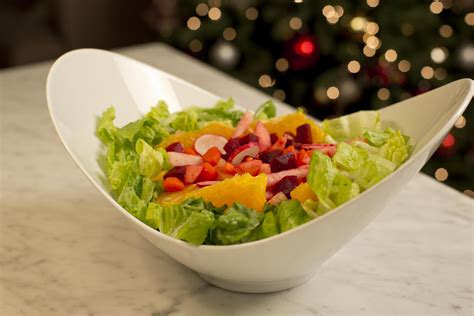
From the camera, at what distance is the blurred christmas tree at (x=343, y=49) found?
2.69m

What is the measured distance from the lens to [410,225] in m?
1.42

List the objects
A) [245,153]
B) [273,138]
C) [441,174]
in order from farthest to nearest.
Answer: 1. [441,174]
2. [273,138]
3. [245,153]

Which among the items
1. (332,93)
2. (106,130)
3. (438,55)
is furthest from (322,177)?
(332,93)

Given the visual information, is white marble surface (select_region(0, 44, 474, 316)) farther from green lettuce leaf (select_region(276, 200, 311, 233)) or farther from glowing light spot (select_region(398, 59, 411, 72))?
glowing light spot (select_region(398, 59, 411, 72))

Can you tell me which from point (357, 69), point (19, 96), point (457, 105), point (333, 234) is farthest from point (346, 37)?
point (333, 234)

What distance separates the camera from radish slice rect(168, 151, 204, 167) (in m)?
1.24

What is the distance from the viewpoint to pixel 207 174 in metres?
1.19

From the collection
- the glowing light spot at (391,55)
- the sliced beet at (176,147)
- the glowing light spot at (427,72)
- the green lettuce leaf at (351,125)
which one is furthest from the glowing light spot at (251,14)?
the sliced beet at (176,147)

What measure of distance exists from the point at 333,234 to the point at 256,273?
0.43 feet

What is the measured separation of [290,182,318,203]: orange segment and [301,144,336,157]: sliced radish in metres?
0.14

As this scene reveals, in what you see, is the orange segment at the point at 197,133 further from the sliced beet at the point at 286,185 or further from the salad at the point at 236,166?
the sliced beet at the point at 286,185

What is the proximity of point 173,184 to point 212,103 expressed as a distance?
46 cm

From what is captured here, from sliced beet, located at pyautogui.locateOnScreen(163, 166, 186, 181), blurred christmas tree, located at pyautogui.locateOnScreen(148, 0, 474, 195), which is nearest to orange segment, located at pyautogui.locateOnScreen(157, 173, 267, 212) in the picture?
sliced beet, located at pyautogui.locateOnScreen(163, 166, 186, 181)

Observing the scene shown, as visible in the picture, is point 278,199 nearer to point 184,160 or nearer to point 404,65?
point 184,160
